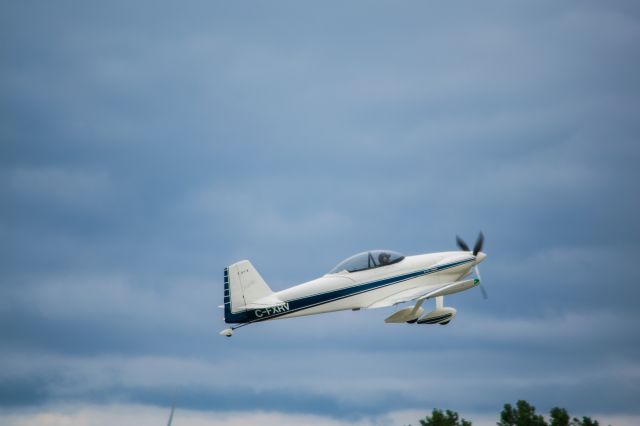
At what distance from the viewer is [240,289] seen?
36281mm

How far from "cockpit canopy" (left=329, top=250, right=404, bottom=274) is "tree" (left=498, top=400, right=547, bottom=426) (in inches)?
1391

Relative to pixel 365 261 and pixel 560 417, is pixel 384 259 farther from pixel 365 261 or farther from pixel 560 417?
pixel 560 417

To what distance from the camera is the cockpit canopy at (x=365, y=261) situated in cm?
3800

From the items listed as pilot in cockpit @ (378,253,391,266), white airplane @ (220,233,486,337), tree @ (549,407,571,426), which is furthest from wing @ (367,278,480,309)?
tree @ (549,407,571,426)

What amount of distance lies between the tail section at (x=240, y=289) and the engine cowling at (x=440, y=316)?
24.5 feet

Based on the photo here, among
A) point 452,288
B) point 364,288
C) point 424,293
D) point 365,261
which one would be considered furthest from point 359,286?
point 452,288

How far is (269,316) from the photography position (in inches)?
1437

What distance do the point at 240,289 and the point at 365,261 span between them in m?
6.01

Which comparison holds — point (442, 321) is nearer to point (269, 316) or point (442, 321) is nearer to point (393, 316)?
point (393, 316)

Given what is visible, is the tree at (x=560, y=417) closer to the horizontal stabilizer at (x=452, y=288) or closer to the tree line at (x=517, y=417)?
the tree line at (x=517, y=417)

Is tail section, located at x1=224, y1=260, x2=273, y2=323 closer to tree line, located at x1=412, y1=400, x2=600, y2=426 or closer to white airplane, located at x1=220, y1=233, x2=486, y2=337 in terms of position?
white airplane, located at x1=220, y1=233, x2=486, y2=337

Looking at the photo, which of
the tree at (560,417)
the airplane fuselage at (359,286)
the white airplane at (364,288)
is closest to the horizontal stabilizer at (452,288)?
the white airplane at (364,288)

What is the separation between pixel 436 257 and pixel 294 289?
7.38 metres

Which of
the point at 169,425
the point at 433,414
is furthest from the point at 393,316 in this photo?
the point at 433,414
